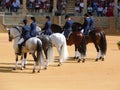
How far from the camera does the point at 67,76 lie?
1742 cm

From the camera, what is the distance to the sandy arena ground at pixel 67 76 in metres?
15.3

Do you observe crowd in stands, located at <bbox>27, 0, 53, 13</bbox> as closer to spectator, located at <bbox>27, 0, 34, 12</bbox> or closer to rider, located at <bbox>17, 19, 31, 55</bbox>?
spectator, located at <bbox>27, 0, 34, 12</bbox>

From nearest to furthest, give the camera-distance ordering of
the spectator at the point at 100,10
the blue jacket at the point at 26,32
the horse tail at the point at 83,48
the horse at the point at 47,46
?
the blue jacket at the point at 26,32 < the horse at the point at 47,46 < the horse tail at the point at 83,48 < the spectator at the point at 100,10

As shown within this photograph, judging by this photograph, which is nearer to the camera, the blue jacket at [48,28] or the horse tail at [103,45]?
the blue jacket at [48,28]

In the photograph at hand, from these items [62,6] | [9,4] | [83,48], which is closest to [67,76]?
[83,48]

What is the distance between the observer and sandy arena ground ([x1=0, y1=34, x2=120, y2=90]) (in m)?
15.3

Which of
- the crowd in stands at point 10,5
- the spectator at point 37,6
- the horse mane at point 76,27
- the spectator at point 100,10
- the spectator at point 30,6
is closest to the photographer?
the horse mane at point 76,27

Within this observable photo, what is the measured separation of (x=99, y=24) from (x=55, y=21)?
345cm

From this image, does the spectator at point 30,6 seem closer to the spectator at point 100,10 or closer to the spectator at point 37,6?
the spectator at point 37,6

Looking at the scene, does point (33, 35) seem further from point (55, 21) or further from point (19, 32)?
point (55, 21)

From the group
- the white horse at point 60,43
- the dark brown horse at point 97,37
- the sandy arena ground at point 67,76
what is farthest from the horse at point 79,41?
the white horse at point 60,43

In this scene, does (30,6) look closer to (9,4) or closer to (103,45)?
(9,4)

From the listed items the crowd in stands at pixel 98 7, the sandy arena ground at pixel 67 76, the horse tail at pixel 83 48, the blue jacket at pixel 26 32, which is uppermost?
the blue jacket at pixel 26 32

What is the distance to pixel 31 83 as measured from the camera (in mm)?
15828
